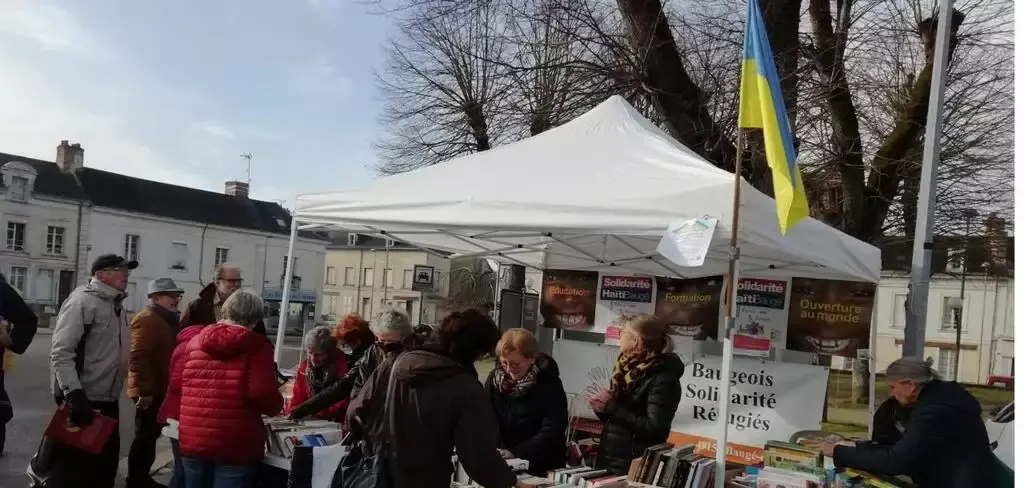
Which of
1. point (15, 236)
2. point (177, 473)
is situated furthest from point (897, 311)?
point (15, 236)

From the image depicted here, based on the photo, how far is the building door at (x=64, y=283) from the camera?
41750mm

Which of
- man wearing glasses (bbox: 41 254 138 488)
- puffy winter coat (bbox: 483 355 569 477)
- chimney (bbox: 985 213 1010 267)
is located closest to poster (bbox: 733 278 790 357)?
puffy winter coat (bbox: 483 355 569 477)

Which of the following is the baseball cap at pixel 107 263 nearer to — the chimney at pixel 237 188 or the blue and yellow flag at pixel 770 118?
the blue and yellow flag at pixel 770 118

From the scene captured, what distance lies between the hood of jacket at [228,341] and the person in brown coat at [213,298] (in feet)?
2.67

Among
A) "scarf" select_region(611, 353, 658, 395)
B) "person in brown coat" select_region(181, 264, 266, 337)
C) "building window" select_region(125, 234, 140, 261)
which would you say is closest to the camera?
"scarf" select_region(611, 353, 658, 395)

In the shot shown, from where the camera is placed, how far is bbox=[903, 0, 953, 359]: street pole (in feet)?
19.4

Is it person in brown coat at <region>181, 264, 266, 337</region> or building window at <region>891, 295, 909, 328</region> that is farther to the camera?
building window at <region>891, 295, 909, 328</region>

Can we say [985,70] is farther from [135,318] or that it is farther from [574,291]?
[135,318]

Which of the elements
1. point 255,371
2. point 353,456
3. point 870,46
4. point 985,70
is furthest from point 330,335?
point 985,70

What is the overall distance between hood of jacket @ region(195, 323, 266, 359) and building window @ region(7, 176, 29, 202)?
144 feet

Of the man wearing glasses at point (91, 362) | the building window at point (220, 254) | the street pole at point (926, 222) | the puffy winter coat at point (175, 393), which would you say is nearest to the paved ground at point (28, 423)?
the man wearing glasses at point (91, 362)

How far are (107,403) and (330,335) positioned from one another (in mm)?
1378

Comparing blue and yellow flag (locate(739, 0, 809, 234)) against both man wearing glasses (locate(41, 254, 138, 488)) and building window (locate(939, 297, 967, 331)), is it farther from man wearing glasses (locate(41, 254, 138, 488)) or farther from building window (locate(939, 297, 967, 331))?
building window (locate(939, 297, 967, 331))

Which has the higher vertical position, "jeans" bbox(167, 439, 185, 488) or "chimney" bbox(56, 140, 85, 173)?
"chimney" bbox(56, 140, 85, 173)
